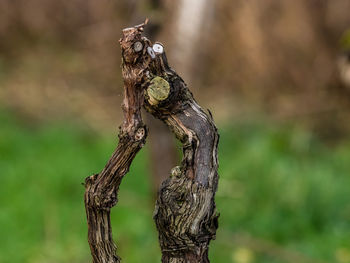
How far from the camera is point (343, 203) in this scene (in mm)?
5582

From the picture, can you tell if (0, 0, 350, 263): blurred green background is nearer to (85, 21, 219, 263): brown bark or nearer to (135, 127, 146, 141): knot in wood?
(85, 21, 219, 263): brown bark

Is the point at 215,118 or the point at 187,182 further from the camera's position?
the point at 215,118

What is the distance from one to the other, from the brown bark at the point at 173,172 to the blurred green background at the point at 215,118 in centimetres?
96

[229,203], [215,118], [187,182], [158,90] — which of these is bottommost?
[187,182]

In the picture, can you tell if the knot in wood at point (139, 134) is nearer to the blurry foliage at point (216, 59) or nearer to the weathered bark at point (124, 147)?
the weathered bark at point (124, 147)

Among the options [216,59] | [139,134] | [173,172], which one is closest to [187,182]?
[173,172]

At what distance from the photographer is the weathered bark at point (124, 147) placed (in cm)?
201

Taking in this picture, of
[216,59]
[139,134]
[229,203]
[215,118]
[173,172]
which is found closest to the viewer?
[139,134]

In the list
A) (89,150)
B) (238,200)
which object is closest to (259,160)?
(238,200)

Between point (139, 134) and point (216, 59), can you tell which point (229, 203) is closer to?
point (139, 134)

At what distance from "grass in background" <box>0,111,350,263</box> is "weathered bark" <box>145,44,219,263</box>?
266cm

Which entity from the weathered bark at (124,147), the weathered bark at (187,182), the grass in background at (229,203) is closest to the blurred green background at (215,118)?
the grass in background at (229,203)

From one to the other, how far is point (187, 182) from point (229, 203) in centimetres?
373

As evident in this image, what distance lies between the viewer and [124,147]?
2053 mm
